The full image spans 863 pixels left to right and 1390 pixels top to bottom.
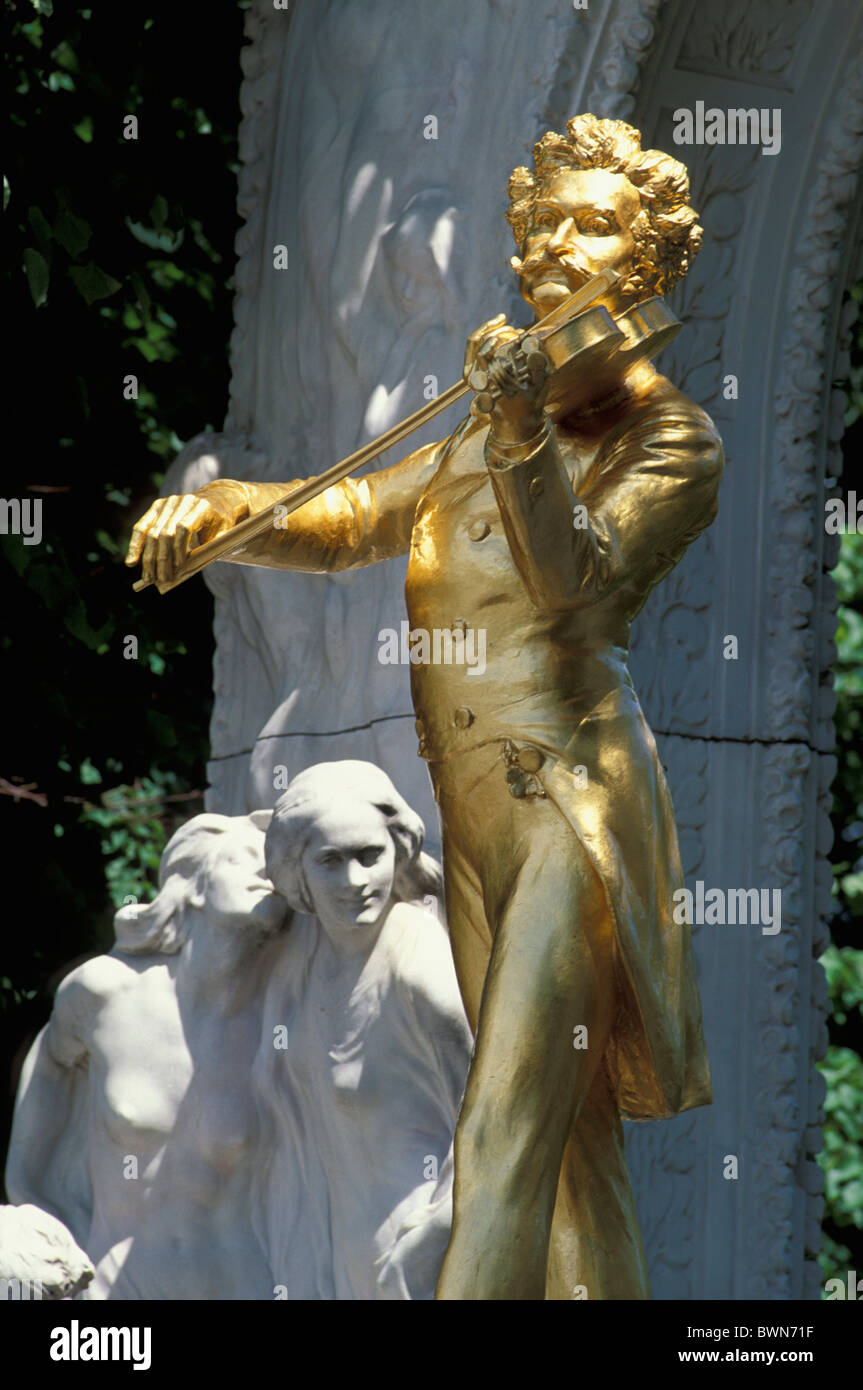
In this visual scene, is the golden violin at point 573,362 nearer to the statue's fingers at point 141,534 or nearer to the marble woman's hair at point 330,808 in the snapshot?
the statue's fingers at point 141,534

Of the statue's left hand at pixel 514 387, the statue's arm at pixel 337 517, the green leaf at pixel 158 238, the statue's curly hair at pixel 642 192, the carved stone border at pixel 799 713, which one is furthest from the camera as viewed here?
the green leaf at pixel 158 238

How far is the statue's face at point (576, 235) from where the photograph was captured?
13.5 feet

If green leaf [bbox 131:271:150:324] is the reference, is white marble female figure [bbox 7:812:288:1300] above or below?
below

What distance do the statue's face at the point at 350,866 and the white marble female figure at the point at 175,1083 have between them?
0.92 ft

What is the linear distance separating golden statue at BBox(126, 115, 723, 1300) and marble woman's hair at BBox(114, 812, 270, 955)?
1193 mm

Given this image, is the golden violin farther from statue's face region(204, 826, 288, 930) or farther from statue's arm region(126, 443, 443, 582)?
statue's face region(204, 826, 288, 930)

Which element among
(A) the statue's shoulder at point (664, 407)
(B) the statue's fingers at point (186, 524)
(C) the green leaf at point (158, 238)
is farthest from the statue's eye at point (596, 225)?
(C) the green leaf at point (158, 238)

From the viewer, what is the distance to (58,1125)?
5434 millimetres

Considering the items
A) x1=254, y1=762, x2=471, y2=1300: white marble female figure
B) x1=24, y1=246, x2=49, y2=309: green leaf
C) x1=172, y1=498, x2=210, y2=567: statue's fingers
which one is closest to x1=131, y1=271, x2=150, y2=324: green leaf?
x1=24, y1=246, x2=49, y2=309: green leaf

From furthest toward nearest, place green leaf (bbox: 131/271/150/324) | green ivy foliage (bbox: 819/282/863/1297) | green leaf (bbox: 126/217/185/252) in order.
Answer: green ivy foliage (bbox: 819/282/863/1297) → green leaf (bbox: 126/217/185/252) → green leaf (bbox: 131/271/150/324)

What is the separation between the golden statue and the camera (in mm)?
3832

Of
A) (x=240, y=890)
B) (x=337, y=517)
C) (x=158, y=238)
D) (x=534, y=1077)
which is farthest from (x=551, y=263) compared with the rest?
(x=158, y=238)

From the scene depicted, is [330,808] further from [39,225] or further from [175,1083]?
[39,225]

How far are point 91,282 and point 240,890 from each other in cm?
222
